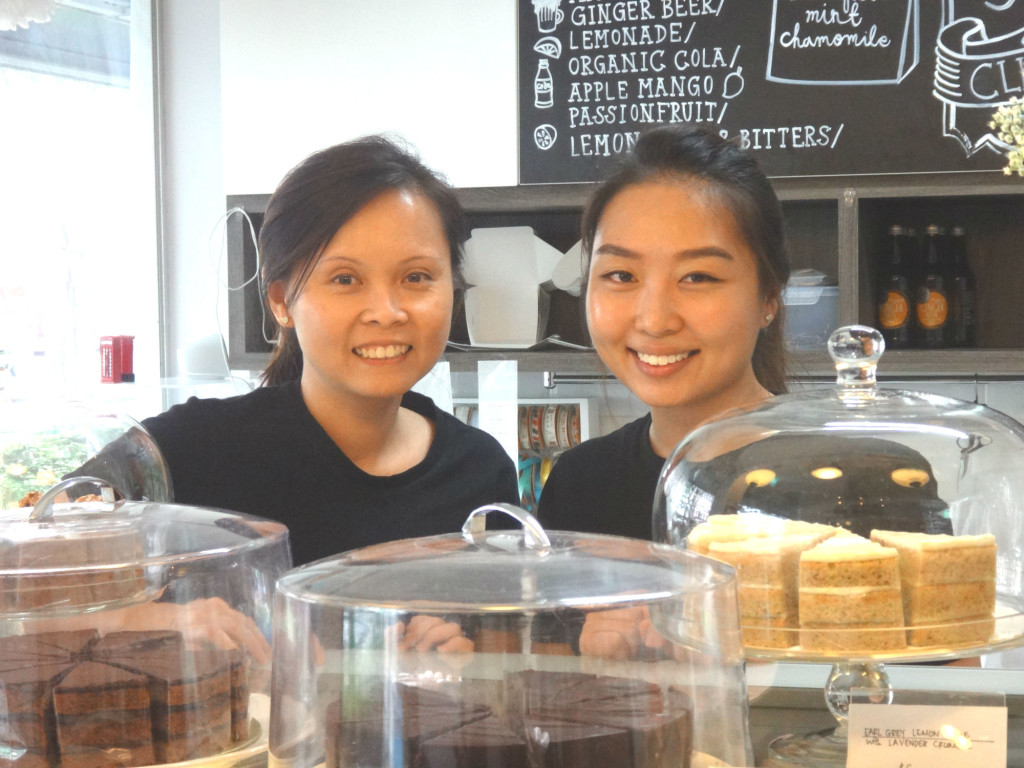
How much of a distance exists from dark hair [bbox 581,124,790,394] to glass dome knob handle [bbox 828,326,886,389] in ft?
1.86

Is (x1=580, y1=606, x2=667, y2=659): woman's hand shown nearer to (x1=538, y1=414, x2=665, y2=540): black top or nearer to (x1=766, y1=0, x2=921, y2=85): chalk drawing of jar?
(x1=538, y1=414, x2=665, y2=540): black top

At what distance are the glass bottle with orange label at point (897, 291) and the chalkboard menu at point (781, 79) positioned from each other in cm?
21

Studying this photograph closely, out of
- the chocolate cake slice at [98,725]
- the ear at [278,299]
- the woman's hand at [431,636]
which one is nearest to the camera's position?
the woman's hand at [431,636]

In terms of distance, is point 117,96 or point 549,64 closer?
point 549,64

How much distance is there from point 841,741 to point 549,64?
237 cm

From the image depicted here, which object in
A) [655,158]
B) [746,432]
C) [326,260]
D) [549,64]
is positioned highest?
[549,64]

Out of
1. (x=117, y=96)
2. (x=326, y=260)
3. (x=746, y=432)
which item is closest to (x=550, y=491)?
(x=326, y=260)

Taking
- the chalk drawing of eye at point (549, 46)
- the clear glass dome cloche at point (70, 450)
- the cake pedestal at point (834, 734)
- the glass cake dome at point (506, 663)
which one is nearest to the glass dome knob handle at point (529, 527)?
the glass cake dome at point (506, 663)

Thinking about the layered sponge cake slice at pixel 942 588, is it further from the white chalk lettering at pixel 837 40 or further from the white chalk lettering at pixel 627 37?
the white chalk lettering at pixel 627 37

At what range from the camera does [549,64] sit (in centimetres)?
295

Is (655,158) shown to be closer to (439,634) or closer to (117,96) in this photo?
(439,634)

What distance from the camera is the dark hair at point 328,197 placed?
1.56 m

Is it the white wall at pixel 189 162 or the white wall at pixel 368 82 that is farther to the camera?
the white wall at pixel 189 162

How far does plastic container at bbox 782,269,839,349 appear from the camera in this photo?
2705 mm
